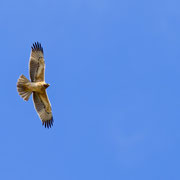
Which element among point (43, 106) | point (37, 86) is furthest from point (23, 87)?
point (43, 106)

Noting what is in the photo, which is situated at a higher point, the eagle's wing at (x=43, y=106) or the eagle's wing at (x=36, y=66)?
the eagle's wing at (x=36, y=66)

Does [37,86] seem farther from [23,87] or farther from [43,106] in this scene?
[43,106]

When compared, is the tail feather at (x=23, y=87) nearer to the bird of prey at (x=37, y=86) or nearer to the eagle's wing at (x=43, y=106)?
the bird of prey at (x=37, y=86)

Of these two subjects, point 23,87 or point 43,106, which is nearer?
point 23,87

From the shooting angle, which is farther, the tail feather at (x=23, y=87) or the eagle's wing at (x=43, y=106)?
the eagle's wing at (x=43, y=106)

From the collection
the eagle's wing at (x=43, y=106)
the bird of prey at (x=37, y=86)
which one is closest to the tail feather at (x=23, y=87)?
the bird of prey at (x=37, y=86)

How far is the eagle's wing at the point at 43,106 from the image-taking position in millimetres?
20094

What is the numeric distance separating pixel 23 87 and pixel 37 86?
57cm

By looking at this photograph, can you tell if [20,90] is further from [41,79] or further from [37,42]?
[37,42]

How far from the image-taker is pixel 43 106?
2028 centimetres

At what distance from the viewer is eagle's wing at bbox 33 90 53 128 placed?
20094mm

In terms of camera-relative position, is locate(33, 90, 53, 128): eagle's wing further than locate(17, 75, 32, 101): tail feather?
Yes

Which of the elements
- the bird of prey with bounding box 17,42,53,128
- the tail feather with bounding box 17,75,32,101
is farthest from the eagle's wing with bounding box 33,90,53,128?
the tail feather with bounding box 17,75,32,101

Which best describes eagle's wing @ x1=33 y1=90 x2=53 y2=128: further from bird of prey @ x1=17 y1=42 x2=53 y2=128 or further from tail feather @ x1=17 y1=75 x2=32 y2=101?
tail feather @ x1=17 y1=75 x2=32 y2=101
